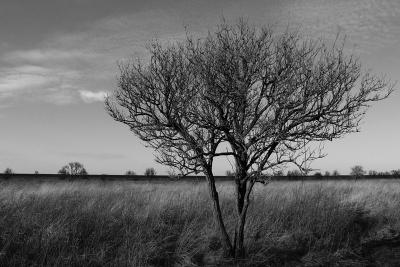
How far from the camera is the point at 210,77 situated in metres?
6.78

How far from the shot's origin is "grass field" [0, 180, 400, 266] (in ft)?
23.7

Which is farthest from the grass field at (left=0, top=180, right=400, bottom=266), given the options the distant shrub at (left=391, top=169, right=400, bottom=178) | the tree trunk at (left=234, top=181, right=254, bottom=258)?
the distant shrub at (left=391, top=169, right=400, bottom=178)

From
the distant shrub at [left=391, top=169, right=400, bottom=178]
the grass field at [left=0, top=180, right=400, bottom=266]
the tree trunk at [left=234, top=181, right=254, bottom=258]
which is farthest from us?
the distant shrub at [left=391, top=169, right=400, bottom=178]

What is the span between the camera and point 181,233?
913 cm

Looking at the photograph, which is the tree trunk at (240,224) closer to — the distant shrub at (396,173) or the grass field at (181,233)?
the grass field at (181,233)

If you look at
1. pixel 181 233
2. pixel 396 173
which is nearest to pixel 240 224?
pixel 181 233

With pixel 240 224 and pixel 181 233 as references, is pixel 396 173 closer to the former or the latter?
pixel 181 233

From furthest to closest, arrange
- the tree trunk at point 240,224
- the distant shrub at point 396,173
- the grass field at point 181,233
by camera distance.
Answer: the distant shrub at point 396,173, the tree trunk at point 240,224, the grass field at point 181,233

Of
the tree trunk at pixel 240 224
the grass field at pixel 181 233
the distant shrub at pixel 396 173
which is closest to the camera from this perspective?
the grass field at pixel 181 233

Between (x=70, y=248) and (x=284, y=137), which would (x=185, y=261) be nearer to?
(x=70, y=248)

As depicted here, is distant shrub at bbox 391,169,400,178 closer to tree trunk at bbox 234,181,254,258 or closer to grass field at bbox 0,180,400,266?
grass field at bbox 0,180,400,266

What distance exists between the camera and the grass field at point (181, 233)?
7.22 meters

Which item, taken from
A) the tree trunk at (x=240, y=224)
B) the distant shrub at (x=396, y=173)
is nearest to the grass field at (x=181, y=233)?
the tree trunk at (x=240, y=224)

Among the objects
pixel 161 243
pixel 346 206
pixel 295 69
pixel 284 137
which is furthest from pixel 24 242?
Result: pixel 346 206
